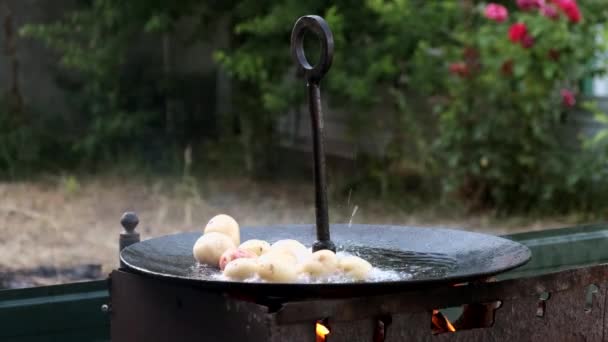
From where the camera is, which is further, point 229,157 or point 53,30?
point 229,157

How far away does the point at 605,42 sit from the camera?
21.8ft

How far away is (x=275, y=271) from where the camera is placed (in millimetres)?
2006

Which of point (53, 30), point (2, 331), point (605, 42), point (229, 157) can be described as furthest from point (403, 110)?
point (2, 331)

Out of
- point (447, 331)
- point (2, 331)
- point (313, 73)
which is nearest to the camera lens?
point (447, 331)

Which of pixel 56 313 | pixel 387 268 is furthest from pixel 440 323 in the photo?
pixel 56 313

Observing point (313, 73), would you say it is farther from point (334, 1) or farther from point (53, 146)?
point (53, 146)

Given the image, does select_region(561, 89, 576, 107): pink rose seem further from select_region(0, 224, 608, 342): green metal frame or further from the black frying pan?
select_region(0, 224, 608, 342): green metal frame

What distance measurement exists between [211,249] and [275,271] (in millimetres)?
315

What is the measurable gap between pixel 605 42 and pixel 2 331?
501 cm

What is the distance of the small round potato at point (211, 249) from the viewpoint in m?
2.28

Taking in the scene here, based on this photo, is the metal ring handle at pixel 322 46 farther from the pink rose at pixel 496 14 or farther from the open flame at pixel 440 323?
the pink rose at pixel 496 14

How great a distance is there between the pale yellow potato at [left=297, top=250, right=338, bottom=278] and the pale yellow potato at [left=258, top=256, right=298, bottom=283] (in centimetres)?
6

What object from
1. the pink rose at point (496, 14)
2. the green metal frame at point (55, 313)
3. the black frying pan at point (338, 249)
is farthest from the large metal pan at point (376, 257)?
the pink rose at point (496, 14)

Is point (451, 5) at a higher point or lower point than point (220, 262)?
higher
